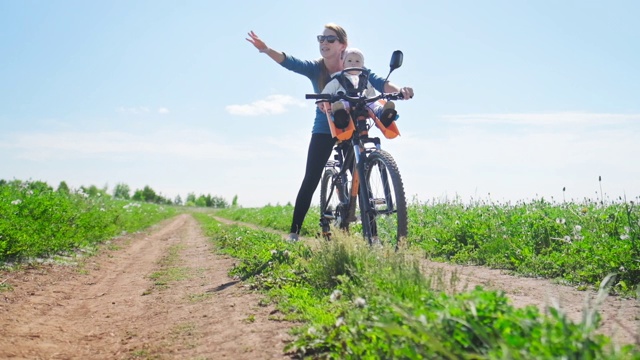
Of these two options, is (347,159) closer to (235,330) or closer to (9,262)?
(235,330)

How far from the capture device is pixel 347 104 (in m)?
5.88

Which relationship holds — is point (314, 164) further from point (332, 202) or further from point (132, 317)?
point (132, 317)

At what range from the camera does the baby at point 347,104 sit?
5.57 meters

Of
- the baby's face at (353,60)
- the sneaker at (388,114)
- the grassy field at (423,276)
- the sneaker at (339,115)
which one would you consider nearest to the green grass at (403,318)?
the grassy field at (423,276)

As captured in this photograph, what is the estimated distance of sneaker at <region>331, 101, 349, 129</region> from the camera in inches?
219

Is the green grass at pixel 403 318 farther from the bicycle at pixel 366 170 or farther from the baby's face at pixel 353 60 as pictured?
the baby's face at pixel 353 60

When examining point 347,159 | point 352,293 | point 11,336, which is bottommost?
point 11,336

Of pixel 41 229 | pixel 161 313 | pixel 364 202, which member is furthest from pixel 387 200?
pixel 41 229

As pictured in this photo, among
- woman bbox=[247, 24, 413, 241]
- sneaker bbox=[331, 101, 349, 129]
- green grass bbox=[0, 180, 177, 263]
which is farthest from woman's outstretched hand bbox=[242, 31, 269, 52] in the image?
green grass bbox=[0, 180, 177, 263]

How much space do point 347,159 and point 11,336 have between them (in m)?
3.90

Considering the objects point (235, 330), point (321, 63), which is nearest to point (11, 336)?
point (235, 330)

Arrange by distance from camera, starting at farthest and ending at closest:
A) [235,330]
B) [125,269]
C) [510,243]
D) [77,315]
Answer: [125,269] → [510,243] → [77,315] → [235,330]

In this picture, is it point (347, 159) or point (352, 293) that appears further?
point (347, 159)

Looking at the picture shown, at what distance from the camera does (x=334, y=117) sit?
223 inches
